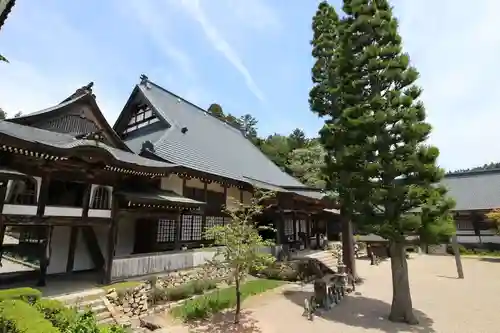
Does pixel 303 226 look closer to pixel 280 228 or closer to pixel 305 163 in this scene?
pixel 280 228

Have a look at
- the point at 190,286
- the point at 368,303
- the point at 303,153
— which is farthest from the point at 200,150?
the point at 303,153

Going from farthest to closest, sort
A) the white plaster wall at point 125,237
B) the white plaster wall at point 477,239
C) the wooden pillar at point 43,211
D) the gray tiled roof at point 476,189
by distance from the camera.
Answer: the gray tiled roof at point 476,189 → the white plaster wall at point 477,239 → the white plaster wall at point 125,237 → the wooden pillar at point 43,211

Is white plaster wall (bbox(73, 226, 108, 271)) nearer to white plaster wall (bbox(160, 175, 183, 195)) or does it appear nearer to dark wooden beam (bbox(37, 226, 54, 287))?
dark wooden beam (bbox(37, 226, 54, 287))

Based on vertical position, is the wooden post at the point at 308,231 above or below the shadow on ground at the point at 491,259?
above

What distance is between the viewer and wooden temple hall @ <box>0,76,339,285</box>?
9.38 m

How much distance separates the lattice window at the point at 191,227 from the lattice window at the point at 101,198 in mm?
4623

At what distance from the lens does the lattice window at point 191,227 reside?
50.4 feet

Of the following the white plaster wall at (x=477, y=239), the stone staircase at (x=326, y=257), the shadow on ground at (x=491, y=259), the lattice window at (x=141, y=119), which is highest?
the lattice window at (x=141, y=119)

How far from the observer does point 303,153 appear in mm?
40094

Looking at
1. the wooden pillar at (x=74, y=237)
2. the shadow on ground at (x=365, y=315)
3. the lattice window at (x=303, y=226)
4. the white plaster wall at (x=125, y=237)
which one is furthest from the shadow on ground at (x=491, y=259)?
the wooden pillar at (x=74, y=237)

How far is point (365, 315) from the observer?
10.1 m

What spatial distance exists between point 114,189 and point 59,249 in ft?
11.6

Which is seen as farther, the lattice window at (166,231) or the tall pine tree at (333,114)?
the lattice window at (166,231)

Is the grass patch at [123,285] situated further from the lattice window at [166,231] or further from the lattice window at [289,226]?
the lattice window at [289,226]
